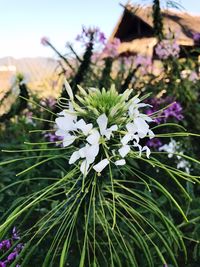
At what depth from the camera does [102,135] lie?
139cm

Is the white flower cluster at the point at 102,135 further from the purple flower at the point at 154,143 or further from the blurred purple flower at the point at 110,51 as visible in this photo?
the blurred purple flower at the point at 110,51

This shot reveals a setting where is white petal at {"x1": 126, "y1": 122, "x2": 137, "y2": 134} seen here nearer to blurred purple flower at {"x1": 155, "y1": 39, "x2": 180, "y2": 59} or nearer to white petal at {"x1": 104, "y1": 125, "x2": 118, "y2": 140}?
white petal at {"x1": 104, "y1": 125, "x2": 118, "y2": 140}

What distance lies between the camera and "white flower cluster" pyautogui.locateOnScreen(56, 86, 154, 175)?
1366 millimetres

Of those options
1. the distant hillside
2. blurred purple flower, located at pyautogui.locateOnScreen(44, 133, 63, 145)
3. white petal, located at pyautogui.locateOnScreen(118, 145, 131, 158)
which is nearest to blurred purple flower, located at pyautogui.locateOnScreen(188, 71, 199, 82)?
the distant hillside

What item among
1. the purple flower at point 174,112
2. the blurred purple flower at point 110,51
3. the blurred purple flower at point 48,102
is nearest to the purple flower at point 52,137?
the blurred purple flower at point 48,102

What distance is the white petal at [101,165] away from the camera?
1.38 m

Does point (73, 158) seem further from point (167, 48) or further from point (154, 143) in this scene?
point (167, 48)

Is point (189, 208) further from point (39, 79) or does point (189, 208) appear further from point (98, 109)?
point (39, 79)

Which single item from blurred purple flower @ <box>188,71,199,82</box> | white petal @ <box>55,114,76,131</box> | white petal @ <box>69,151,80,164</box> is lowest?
white petal @ <box>69,151,80,164</box>

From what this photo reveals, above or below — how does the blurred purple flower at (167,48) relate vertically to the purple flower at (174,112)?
above

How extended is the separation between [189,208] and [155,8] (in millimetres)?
1344

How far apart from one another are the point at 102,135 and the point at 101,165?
0.07 m

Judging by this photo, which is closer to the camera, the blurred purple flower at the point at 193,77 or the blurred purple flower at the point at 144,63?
the blurred purple flower at the point at 193,77

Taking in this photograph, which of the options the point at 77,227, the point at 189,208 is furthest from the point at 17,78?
the point at 77,227
